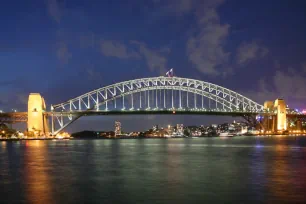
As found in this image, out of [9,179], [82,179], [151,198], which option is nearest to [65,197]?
[151,198]

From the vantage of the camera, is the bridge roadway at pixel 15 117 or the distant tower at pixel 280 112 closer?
the bridge roadway at pixel 15 117

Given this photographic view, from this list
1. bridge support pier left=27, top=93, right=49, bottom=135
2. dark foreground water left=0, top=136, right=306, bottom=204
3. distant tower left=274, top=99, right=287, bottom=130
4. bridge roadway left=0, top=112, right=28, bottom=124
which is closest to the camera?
dark foreground water left=0, top=136, right=306, bottom=204

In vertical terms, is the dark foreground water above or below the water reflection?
below

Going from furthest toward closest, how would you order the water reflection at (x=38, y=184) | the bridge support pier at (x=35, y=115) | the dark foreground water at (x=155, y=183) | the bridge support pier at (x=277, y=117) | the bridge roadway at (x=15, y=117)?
the bridge support pier at (x=277, y=117), the bridge roadway at (x=15, y=117), the bridge support pier at (x=35, y=115), the water reflection at (x=38, y=184), the dark foreground water at (x=155, y=183)

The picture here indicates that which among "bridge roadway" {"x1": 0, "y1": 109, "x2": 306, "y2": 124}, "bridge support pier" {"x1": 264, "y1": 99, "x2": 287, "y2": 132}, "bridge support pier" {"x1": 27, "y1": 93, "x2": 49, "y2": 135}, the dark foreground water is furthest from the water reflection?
"bridge support pier" {"x1": 264, "y1": 99, "x2": 287, "y2": 132}

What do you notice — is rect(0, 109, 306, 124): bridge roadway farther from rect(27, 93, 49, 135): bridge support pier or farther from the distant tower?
the distant tower

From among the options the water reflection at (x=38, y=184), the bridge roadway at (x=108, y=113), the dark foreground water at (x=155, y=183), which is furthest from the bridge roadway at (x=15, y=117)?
the dark foreground water at (x=155, y=183)

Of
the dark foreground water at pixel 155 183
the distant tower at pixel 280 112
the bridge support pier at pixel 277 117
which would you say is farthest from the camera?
the bridge support pier at pixel 277 117

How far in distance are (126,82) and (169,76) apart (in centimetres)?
822

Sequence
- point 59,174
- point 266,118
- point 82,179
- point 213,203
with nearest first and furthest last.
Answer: point 213,203 < point 82,179 < point 59,174 < point 266,118

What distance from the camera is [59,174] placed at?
22.0m

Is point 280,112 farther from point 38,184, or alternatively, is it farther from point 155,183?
point 38,184

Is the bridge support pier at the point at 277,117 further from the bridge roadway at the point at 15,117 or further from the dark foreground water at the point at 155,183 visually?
the dark foreground water at the point at 155,183

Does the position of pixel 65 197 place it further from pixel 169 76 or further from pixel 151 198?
pixel 169 76
